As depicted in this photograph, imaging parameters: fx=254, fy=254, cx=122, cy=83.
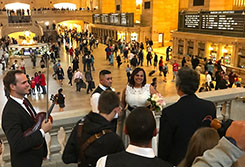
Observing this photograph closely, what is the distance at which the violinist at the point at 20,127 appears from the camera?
87.0 inches

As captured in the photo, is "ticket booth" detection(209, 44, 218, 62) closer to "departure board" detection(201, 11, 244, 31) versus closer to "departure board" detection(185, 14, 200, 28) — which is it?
"departure board" detection(201, 11, 244, 31)

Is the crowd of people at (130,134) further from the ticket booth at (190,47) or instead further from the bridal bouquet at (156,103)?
the ticket booth at (190,47)

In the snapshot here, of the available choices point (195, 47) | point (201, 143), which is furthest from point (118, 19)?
point (201, 143)

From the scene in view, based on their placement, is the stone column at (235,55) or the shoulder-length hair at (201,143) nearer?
the shoulder-length hair at (201,143)

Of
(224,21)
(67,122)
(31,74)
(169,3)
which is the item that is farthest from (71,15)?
(67,122)

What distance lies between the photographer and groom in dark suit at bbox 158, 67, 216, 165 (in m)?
2.46

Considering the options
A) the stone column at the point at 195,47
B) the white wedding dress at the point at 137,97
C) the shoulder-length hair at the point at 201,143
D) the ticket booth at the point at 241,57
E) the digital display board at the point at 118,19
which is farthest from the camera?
the digital display board at the point at 118,19

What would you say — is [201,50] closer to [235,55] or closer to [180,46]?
[180,46]

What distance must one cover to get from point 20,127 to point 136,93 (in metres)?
1.83

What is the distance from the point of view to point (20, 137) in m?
2.20

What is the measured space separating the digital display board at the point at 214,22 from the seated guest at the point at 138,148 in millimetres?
14480

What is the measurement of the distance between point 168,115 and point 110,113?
64 centimetres

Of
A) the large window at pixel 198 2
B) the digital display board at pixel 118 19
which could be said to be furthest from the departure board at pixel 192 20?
the digital display board at pixel 118 19

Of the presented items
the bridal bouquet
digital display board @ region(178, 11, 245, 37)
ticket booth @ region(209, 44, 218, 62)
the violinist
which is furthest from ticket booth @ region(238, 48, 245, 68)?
the violinist
